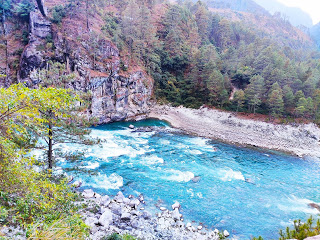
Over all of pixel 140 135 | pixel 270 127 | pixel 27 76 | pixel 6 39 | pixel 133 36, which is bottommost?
pixel 140 135

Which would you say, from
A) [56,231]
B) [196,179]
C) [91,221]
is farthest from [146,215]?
[56,231]

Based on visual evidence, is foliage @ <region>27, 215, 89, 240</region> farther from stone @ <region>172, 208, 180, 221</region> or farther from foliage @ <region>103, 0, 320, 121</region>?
foliage @ <region>103, 0, 320, 121</region>

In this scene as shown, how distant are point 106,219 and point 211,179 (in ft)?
36.4

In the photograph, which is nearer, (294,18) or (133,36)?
(133,36)

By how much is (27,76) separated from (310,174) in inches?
1614

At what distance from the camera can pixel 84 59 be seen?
1252 inches

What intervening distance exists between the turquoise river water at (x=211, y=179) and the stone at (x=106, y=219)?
278 cm

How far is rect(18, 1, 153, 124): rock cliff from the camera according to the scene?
30625mm

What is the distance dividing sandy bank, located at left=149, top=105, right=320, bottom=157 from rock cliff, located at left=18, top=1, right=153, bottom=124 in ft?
35.4

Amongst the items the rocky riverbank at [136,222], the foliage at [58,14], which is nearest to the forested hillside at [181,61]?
the foliage at [58,14]

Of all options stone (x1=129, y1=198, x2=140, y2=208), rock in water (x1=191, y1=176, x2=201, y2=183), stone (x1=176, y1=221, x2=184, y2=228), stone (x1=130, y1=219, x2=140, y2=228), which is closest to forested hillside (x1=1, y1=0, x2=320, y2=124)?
rock in water (x1=191, y1=176, x2=201, y2=183)

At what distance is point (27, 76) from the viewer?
1182 inches

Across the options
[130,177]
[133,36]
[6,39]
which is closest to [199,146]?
[130,177]

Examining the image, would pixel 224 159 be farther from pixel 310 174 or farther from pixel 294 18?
pixel 294 18
